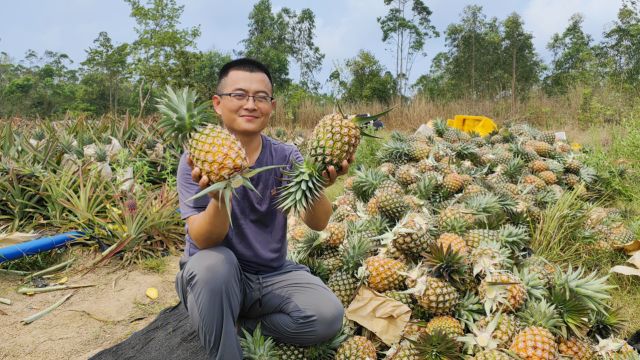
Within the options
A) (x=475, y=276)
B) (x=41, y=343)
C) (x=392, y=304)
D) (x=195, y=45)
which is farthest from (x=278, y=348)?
(x=195, y=45)

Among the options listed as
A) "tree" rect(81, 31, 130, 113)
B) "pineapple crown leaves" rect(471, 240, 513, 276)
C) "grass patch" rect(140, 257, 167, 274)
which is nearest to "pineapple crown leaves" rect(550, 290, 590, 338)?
"pineapple crown leaves" rect(471, 240, 513, 276)

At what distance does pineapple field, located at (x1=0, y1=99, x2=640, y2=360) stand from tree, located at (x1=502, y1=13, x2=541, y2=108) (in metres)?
21.9

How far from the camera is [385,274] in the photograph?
2.43 meters

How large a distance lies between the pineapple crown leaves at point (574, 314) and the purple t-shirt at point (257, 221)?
56.8 inches

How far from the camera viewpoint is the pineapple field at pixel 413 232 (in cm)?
215

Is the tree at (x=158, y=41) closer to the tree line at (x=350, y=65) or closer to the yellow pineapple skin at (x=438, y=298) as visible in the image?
the tree line at (x=350, y=65)

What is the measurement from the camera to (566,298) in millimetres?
2244

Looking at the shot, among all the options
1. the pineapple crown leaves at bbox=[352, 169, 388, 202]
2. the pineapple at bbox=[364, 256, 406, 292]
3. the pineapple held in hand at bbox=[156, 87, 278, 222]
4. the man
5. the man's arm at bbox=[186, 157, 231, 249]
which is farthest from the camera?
the pineapple crown leaves at bbox=[352, 169, 388, 202]

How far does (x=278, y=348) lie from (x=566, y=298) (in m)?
1.46

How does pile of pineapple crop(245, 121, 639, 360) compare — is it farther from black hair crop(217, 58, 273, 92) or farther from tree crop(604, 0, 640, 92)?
tree crop(604, 0, 640, 92)

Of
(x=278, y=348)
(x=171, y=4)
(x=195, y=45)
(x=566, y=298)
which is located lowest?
(x=278, y=348)

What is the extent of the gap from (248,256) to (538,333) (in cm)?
140

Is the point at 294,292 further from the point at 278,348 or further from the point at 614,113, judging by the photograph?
the point at 614,113

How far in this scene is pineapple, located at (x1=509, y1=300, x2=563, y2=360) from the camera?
197 centimetres
